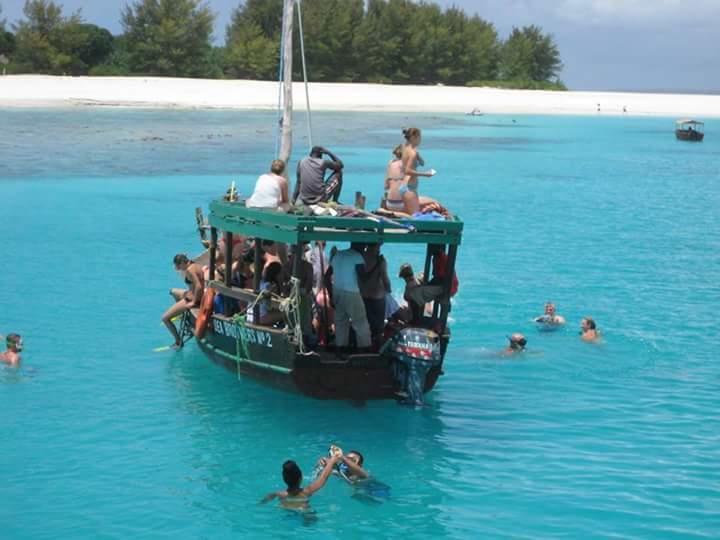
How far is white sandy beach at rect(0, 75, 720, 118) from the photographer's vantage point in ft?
256

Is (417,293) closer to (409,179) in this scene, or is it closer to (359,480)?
(409,179)

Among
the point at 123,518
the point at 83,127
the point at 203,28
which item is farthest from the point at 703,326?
the point at 203,28

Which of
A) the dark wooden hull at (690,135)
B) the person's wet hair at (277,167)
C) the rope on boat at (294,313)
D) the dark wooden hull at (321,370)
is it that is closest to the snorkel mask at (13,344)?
the dark wooden hull at (321,370)

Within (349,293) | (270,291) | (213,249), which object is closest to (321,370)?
(349,293)

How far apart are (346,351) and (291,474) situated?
2902 millimetres

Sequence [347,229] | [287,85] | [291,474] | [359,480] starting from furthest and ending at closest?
1. [287,85]
2. [347,229]
3. [359,480]
4. [291,474]

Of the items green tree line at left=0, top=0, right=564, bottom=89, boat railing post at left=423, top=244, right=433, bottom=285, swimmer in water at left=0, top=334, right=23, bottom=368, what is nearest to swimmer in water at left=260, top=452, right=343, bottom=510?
boat railing post at left=423, top=244, right=433, bottom=285

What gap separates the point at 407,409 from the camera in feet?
46.8

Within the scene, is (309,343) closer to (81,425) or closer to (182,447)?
(182,447)

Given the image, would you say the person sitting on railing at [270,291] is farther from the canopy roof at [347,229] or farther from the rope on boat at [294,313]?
the canopy roof at [347,229]

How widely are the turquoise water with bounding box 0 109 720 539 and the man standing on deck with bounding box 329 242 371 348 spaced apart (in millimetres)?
1027

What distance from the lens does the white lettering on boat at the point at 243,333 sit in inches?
532

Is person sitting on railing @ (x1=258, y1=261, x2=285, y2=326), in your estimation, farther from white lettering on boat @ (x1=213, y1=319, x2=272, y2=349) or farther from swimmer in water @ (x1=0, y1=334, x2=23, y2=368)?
swimmer in water @ (x1=0, y1=334, x2=23, y2=368)

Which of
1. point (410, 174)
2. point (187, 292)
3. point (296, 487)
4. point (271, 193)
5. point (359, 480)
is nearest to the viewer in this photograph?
point (296, 487)
